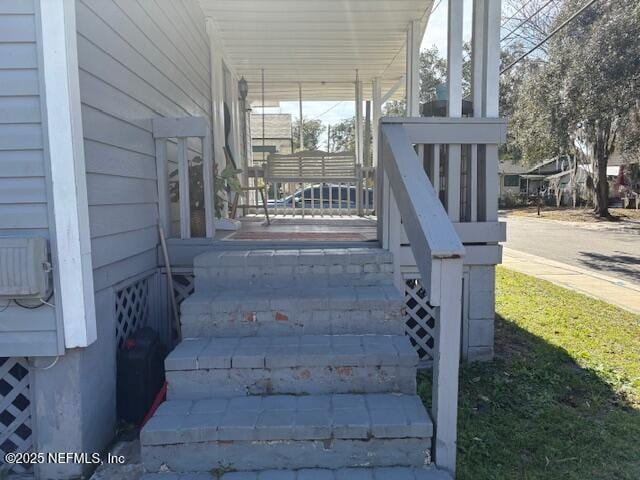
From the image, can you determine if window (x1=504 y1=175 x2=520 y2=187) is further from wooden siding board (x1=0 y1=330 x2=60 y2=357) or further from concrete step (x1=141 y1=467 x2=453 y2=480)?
wooden siding board (x1=0 y1=330 x2=60 y2=357)

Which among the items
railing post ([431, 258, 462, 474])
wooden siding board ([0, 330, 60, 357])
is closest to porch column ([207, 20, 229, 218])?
wooden siding board ([0, 330, 60, 357])

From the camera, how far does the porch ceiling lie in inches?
172

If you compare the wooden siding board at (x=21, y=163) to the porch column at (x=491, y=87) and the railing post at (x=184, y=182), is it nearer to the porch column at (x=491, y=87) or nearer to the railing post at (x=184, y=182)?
the railing post at (x=184, y=182)

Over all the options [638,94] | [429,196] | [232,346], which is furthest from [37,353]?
[638,94]

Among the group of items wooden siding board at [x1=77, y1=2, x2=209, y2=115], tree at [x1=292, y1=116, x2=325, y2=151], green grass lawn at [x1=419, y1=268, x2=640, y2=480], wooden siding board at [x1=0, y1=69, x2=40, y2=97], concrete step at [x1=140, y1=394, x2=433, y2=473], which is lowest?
green grass lawn at [x1=419, y1=268, x2=640, y2=480]

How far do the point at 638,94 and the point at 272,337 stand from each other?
1434cm

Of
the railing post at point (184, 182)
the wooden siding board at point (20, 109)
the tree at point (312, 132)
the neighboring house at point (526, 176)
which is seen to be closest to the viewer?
the wooden siding board at point (20, 109)

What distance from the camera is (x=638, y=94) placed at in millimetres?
12547

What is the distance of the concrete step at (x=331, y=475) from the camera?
6.11 ft

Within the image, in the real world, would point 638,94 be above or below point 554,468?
above

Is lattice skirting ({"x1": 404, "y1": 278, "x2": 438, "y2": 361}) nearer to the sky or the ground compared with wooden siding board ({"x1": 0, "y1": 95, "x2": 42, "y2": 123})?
nearer to the ground

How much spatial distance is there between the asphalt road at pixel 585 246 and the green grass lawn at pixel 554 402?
13.0 feet

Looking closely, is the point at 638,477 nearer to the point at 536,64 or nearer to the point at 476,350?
the point at 476,350

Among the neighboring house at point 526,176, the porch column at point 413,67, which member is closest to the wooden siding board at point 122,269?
the porch column at point 413,67
